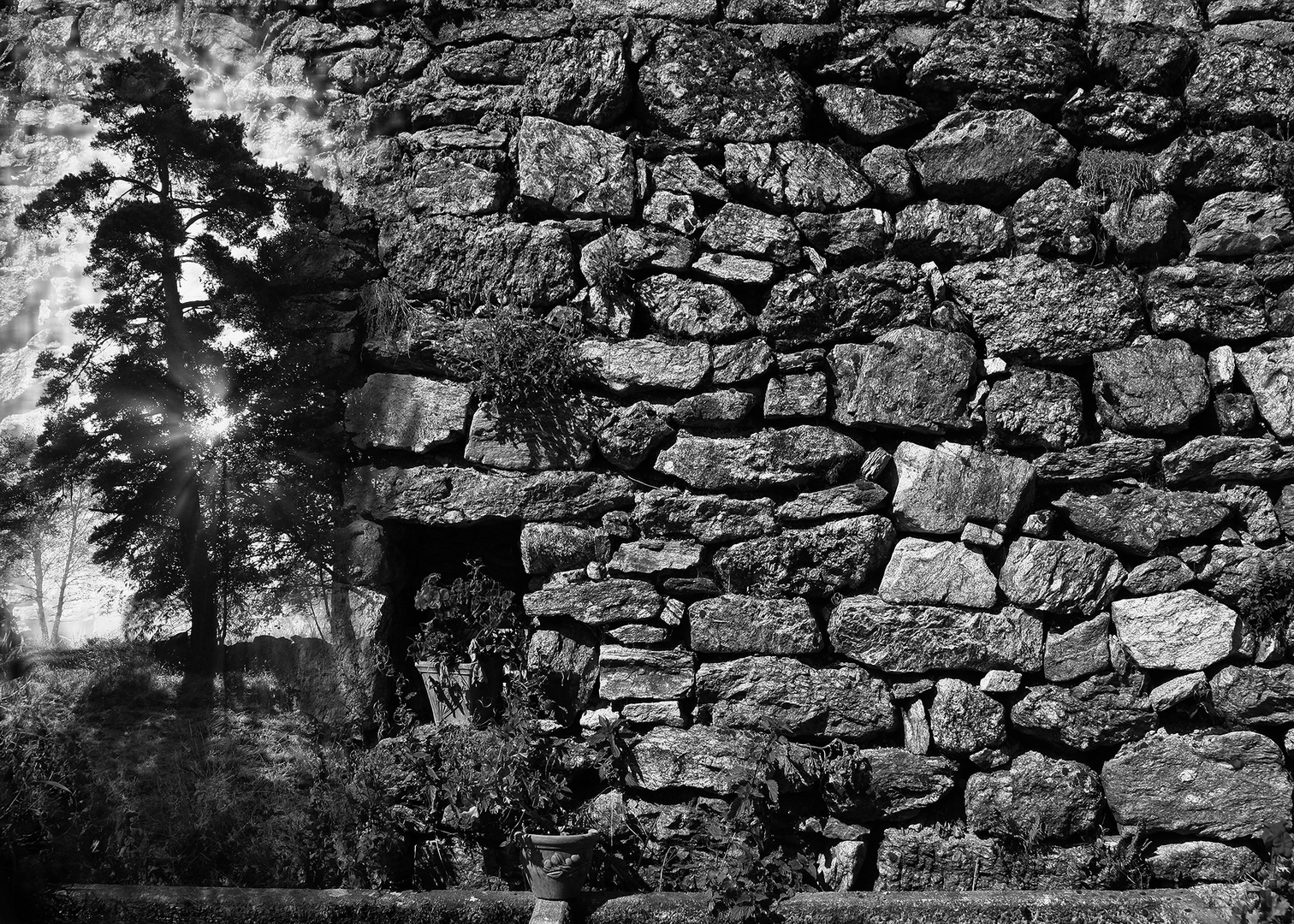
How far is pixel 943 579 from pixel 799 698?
0.77 m

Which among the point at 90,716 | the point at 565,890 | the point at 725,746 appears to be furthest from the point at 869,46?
the point at 90,716

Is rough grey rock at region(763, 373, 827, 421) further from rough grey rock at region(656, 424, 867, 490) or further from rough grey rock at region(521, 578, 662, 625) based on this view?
rough grey rock at region(521, 578, 662, 625)

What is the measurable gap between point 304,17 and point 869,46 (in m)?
2.62

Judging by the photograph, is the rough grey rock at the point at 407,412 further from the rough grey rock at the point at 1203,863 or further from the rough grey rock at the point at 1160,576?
the rough grey rock at the point at 1203,863

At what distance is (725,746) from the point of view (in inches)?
143

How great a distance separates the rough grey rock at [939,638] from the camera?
3.65m

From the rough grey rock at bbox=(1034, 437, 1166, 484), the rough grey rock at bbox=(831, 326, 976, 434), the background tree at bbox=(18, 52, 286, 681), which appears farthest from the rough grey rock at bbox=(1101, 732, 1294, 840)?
the background tree at bbox=(18, 52, 286, 681)

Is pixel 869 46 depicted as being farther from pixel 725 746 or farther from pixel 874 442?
pixel 725 746

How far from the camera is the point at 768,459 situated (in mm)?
3760

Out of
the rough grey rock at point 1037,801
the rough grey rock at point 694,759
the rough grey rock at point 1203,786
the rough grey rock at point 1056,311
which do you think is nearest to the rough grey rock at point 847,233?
the rough grey rock at point 1056,311

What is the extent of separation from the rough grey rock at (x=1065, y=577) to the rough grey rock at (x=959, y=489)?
0.67ft

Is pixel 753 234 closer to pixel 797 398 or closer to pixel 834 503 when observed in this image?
pixel 797 398

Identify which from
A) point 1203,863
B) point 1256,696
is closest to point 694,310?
point 1256,696

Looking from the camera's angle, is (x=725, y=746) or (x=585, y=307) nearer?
(x=725, y=746)
